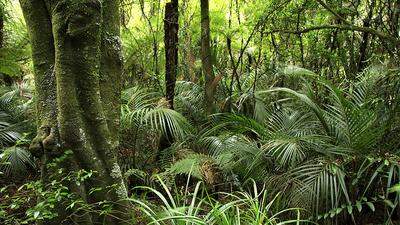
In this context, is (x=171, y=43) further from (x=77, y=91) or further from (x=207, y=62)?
(x=77, y=91)

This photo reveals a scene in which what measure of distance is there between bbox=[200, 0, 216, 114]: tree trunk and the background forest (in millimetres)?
14

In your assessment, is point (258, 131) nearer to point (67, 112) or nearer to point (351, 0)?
point (67, 112)

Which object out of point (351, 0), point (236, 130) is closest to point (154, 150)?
point (236, 130)

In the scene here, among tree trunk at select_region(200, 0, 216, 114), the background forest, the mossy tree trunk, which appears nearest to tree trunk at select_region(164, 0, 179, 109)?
the background forest

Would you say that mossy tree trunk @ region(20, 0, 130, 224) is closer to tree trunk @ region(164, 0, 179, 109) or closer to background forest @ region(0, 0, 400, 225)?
background forest @ region(0, 0, 400, 225)

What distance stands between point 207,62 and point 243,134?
1.12 metres

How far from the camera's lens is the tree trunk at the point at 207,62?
524 cm

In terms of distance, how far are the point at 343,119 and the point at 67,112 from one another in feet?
8.65

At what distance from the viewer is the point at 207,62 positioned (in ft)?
17.8

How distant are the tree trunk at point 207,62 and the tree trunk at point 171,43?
40 cm

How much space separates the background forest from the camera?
299 centimetres

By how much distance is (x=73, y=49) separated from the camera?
2754 millimetres

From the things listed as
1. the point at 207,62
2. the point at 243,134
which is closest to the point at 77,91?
the point at 243,134

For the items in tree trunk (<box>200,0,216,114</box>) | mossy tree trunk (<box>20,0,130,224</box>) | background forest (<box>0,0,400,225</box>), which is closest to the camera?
mossy tree trunk (<box>20,0,130,224</box>)
